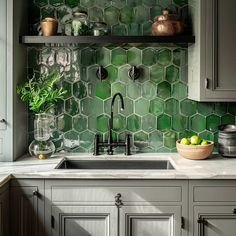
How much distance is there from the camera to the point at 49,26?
10.1 feet

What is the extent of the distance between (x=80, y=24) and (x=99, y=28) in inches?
5.5

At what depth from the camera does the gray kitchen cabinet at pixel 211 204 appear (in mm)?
2605

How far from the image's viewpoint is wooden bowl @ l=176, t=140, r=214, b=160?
2963 mm

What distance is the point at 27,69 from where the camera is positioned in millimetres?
3318

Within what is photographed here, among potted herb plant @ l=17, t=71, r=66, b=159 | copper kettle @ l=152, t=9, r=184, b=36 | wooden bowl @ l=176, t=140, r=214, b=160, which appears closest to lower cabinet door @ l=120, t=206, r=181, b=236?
wooden bowl @ l=176, t=140, r=214, b=160

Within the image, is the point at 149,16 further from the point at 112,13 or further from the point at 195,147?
the point at 195,147

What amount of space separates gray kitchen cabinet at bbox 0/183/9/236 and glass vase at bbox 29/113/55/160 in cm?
52

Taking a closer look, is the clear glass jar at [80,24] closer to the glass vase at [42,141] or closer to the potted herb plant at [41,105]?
the potted herb plant at [41,105]

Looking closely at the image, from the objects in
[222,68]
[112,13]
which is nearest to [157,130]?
[222,68]

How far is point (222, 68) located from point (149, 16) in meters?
0.75

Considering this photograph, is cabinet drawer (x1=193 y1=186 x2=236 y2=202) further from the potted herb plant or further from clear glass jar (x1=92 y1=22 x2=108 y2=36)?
clear glass jar (x1=92 y1=22 x2=108 y2=36)

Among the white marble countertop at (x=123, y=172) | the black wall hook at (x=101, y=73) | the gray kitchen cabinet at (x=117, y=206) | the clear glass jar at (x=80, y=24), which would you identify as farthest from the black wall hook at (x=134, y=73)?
the gray kitchen cabinet at (x=117, y=206)

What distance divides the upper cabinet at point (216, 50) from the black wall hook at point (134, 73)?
1.70 ft

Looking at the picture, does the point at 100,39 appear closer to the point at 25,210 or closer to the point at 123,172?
the point at 123,172
